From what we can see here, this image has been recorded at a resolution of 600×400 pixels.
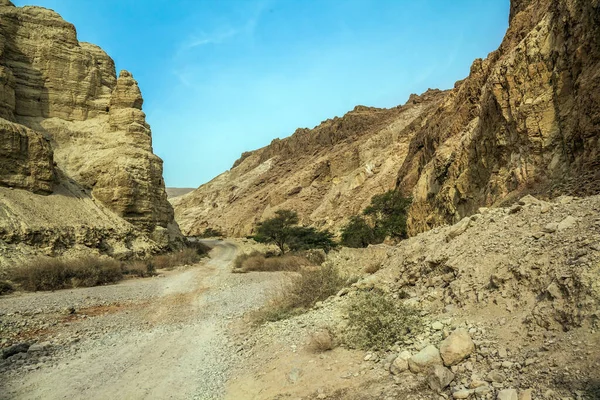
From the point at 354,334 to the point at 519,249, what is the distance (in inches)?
102

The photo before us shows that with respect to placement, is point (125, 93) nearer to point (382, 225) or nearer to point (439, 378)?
point (382, 225)

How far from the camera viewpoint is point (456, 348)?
3652 millimetres

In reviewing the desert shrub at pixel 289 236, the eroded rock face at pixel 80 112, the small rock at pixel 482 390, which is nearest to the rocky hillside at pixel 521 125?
the small rock at pixel 482 390

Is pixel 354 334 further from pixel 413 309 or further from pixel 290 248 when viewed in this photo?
pixel 290 248

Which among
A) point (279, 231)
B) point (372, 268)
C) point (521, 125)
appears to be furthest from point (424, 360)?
point (279, 231)

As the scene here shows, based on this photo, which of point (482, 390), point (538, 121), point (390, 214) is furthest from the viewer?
point (390, 214)

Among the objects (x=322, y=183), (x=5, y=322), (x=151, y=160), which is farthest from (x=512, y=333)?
(x=322, y=183)

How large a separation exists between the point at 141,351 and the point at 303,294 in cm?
337

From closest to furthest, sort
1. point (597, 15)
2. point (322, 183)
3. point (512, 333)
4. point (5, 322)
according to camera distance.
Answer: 1. point (512, 333)
2. point (5, 322)
3. point (597, 15)
4. point (322, 183)

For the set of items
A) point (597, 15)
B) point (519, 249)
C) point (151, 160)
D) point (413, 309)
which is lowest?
point (413, 309)

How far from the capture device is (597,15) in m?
9.01

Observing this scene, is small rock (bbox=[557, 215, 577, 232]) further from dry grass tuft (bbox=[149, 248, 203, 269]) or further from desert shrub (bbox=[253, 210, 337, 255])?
desert shrub (bbox=[253, 210, 337, 255])

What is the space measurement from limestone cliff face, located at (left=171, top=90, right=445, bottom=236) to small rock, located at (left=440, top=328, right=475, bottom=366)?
36935mm

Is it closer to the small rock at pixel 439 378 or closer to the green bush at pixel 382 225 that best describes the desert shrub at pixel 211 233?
the green bush at pixel 382 225
